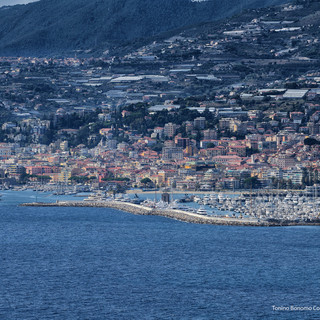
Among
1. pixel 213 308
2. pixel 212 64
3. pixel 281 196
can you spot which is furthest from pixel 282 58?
pixel 213 308

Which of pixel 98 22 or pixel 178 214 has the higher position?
pixel 98 22

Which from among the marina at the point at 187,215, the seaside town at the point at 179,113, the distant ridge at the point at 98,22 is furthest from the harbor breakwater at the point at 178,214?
the distant ridge at the point at 98,22

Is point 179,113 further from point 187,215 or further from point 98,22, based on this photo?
point 98,22

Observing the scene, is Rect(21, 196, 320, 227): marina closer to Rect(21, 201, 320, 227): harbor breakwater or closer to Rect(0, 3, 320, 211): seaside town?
Rect(21, 201, 320, 227): harbor breakwater

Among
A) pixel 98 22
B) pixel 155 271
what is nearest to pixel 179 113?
pixel 155 271

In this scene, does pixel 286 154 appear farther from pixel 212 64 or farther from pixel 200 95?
pixel 212 64

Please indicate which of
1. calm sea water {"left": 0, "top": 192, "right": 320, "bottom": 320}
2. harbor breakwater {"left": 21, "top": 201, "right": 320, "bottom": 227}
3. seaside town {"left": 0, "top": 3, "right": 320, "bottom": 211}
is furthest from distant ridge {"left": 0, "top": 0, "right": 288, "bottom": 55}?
calm sea water {"left": 0, "top": 192, "right": 320, "bottom": 320}
